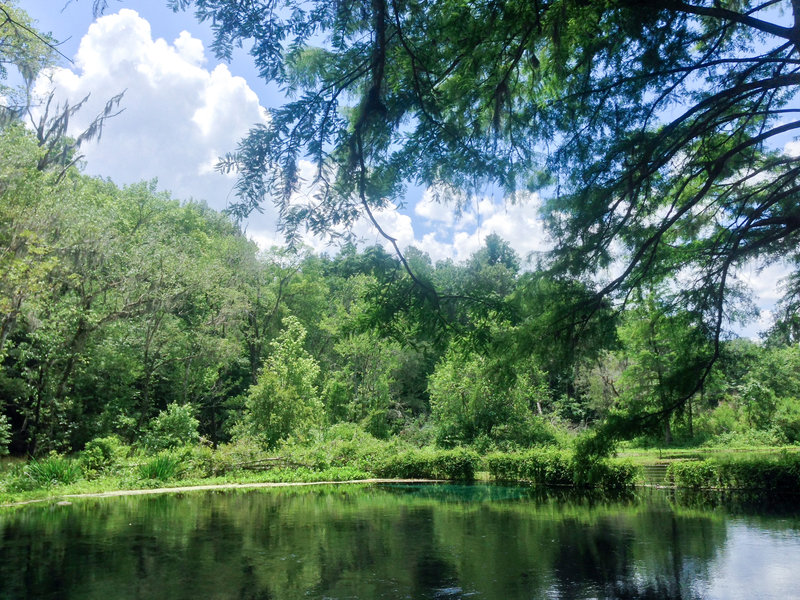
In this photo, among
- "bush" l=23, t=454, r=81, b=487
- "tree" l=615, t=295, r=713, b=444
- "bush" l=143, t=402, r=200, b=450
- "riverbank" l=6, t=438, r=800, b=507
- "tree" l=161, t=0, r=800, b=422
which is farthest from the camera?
"bush" l=143, t=402, r=200, b=450

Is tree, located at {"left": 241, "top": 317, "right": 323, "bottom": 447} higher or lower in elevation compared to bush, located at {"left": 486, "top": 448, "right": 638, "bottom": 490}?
higher

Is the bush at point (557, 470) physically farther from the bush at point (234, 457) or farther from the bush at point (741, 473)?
the bush at point (234, 457)

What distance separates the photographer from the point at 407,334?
552 centimetres

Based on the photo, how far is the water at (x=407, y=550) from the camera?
5.84 meters

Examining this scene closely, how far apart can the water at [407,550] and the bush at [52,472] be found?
2636mm

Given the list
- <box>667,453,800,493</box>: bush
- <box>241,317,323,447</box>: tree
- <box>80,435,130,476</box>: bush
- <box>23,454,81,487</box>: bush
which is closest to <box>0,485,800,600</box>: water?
<box>667,453,800,493</box>: bush

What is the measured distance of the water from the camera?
5844mm

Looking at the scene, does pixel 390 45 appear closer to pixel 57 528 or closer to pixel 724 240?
pixel 724 240

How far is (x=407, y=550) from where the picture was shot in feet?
25.7

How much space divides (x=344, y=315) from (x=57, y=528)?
69.0ft

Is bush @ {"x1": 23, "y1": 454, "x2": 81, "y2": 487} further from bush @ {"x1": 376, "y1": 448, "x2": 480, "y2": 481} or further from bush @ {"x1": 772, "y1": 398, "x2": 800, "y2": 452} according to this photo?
bush @ {"x1": 772, "y1": 398, "x2": 800, "y2": 452}

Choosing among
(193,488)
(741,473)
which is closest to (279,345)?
(193,488)

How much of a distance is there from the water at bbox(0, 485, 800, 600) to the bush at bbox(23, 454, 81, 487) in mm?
2636

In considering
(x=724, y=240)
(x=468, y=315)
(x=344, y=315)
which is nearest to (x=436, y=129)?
(x=468, y=315)
